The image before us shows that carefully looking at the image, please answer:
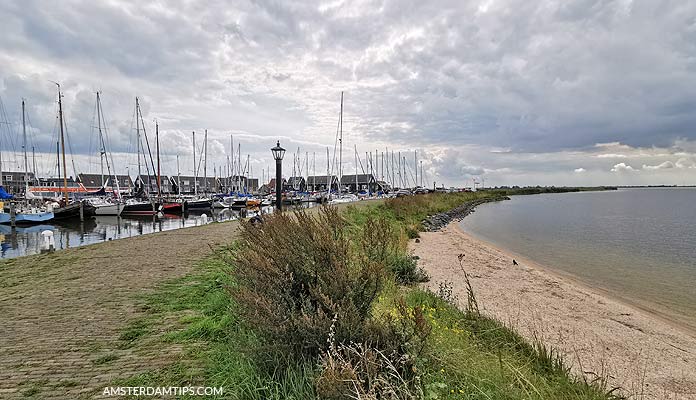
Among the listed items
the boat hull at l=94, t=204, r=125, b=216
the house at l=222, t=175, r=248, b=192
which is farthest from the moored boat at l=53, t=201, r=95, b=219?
the house at l=222, t=175, r=248, b=192

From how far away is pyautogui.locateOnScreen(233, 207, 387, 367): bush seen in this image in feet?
11.0

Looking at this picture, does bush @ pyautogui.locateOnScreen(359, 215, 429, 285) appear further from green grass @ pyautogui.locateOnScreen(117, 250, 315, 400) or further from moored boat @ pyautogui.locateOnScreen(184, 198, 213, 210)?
moored boat @ pyautogui.locateOnScreen(184, 198, 213, 210)

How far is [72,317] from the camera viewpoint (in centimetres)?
562

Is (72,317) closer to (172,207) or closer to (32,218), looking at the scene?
A: (32,218)

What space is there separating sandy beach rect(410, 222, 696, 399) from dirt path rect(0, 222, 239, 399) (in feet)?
17.9

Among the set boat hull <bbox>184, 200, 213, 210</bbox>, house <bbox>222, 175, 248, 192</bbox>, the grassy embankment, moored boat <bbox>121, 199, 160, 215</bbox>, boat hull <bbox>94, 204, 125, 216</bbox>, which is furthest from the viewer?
house <bbox>222, 175, 248, 192</bbox>

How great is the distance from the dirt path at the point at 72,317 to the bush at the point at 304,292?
148 centimetres

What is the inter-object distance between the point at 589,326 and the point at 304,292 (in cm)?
817

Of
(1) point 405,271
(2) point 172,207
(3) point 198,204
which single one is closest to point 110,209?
(2) point 172,207

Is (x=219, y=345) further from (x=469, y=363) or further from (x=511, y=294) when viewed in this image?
(x=511, y=294)

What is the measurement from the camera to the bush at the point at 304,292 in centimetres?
336

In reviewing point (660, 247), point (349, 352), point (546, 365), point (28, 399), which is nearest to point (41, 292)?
point (28, 399)

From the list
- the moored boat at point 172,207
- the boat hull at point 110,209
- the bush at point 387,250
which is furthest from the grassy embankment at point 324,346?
the moored boat at point 172,207

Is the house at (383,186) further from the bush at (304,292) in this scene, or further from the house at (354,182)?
the bush at (304,292)
